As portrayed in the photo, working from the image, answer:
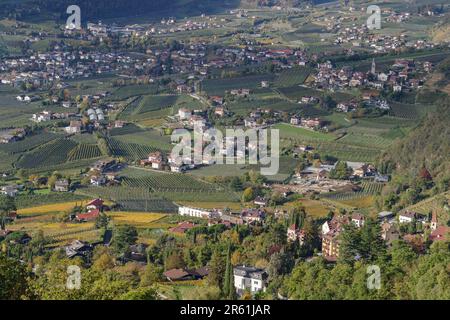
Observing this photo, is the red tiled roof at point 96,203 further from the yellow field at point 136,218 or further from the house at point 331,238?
the house at point 331,238

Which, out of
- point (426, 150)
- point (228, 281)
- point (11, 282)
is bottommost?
point (426, 150)

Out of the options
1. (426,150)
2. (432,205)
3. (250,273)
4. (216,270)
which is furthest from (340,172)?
(216,270)

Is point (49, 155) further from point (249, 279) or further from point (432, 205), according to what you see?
point (249, 279)

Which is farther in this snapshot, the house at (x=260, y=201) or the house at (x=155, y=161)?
the house at (x=155, y=161)

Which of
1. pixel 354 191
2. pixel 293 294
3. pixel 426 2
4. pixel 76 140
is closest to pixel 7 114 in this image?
pixel 76 140

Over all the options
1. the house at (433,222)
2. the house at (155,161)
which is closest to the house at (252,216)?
the house at (433,222)
